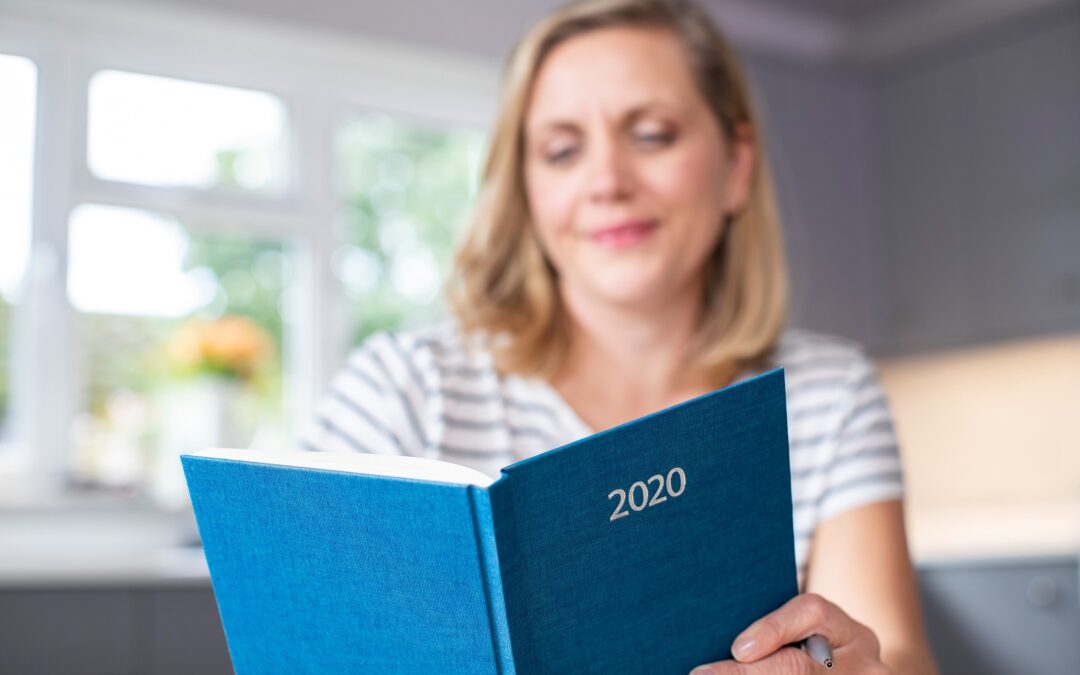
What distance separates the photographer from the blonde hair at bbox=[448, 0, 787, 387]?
57.0 inches

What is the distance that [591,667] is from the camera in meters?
0.75

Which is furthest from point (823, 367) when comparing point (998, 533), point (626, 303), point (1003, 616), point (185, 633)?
point (998, 533)

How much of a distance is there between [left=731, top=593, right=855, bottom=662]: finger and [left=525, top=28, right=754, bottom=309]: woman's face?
570mm

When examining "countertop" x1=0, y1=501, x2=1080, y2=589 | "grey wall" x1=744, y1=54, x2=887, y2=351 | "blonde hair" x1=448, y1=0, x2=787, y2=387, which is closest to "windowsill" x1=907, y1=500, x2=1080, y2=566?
"countertop" x1=0, y1=501, x2=1080, y2=589

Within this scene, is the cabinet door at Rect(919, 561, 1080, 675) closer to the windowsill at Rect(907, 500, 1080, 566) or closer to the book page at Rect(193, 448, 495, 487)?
the windowsill at Rect(907, 500, 1080, 566)

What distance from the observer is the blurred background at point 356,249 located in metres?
3.16

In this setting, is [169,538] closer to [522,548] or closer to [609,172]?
[609,172]

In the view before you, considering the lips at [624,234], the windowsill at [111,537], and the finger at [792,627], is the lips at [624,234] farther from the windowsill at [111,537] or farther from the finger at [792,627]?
the windowsill at [111,537]

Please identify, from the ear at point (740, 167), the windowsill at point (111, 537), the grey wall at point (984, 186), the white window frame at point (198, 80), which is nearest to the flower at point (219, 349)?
the white window frame at point (198, 80)

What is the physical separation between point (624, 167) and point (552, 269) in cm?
22

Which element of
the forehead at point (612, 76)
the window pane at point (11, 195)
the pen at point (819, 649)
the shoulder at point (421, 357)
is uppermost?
the window pane at point (11, 195)

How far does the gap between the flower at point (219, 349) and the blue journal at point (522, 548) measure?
2.58 metres

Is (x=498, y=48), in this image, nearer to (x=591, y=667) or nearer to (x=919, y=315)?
(x=919, y=315)

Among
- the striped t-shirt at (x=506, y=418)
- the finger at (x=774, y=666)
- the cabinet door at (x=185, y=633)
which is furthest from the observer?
the cabinet door at (x=185, y=633)
